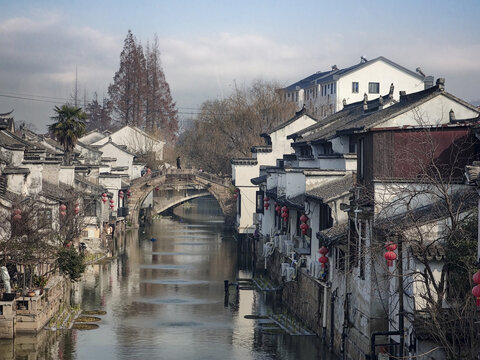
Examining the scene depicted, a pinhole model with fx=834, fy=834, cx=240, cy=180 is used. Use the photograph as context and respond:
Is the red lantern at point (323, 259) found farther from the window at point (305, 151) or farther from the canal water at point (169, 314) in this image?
the window at point (305, 151)

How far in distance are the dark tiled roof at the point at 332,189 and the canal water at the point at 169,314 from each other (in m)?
6.17

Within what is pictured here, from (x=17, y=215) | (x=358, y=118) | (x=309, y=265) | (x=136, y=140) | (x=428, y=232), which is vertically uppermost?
(x=136, y=140)

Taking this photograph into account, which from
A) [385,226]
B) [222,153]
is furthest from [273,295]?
[222,153]

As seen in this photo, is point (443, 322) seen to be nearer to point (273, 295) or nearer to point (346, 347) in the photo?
point (346, 347)

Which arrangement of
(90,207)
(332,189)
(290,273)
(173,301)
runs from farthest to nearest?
1. (90,207)
2. (173,301)
3. (290,273)
4. (332,189)

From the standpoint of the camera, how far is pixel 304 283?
39.4 meters

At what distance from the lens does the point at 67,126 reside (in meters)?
64.7

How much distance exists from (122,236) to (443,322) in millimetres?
58998

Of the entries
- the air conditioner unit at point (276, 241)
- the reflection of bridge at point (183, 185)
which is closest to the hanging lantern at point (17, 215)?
the air conditioner unit at point (276, 241)

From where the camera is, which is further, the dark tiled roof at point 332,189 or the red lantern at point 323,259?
the dark tiled roof at point 332,189

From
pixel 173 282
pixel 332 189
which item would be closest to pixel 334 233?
pixel 332 189

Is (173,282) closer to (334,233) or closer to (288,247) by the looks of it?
(288,247)

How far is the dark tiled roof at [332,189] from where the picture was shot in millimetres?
35031

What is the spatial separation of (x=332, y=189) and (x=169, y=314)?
11762mm
